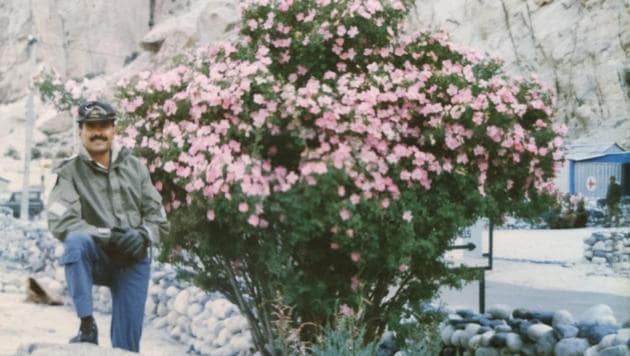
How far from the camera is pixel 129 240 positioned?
13.1 ft

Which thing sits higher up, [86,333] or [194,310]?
[86,333]

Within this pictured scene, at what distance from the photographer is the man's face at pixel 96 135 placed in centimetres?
402

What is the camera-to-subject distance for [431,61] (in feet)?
19.4

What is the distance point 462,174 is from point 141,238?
2.24m

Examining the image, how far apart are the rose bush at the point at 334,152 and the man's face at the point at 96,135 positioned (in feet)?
3.20

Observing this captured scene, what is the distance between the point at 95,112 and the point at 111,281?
2.83 ft

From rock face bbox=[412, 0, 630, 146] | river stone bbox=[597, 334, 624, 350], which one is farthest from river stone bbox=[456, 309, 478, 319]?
rock face bbox=[412, 0, 630, 146]

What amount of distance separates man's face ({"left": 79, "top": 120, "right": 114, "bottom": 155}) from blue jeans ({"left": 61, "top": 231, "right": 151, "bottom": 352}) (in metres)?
0.41

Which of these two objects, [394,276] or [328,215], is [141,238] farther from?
[394,276]

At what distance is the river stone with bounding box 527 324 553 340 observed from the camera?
568cm

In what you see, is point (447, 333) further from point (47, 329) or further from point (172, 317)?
point (47, 329)

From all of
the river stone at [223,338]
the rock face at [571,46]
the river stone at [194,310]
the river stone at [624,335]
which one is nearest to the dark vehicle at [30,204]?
the rock face at [571,46]

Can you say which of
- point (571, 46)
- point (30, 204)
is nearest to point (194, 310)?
point (30, 204)

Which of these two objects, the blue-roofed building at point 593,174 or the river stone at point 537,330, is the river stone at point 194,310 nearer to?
the river stone at point 537,330
